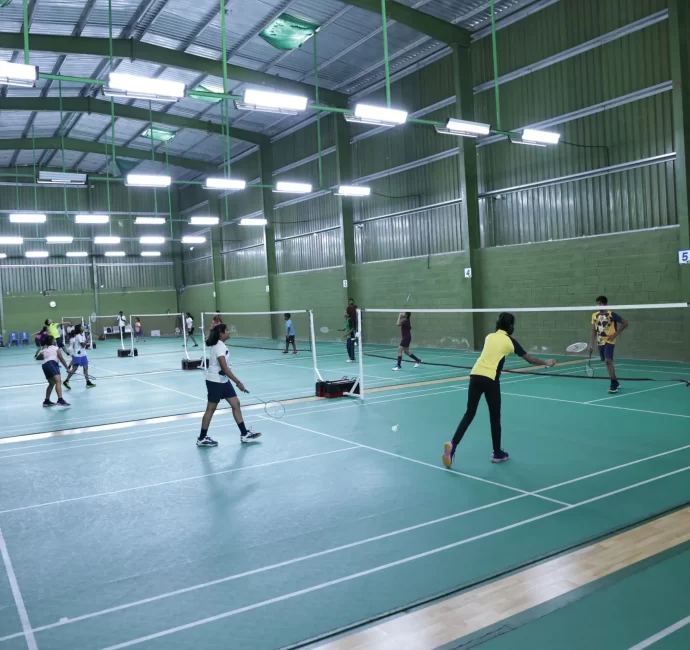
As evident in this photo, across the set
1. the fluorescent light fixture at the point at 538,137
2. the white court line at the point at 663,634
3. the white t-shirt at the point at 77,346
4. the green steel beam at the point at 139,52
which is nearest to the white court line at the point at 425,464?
the white court line at the point at 663,634

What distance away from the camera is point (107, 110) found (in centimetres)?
2997

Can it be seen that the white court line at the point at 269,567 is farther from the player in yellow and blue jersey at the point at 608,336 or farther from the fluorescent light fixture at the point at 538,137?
the fluorescent light fixture at the point at 538,137

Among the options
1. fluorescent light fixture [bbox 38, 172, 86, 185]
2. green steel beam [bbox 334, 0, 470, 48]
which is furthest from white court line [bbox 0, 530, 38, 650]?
green steel beam [bbox 334, 0, 470, 48]

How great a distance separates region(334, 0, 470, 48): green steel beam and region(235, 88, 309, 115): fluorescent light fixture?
821 centimetres

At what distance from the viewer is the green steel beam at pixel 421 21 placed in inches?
795

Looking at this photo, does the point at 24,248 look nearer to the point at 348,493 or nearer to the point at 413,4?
the point at 413,4

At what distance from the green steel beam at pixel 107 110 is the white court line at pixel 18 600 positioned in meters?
25.2

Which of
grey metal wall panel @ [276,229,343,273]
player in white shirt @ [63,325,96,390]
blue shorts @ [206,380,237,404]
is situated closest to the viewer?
blue shorts @ [206,380,237,404]

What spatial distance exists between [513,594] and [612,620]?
750 mm

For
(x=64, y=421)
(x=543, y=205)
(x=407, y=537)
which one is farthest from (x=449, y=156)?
(x=407, y=537)

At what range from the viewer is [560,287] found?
69.2ft

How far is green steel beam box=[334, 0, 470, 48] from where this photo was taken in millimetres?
20186

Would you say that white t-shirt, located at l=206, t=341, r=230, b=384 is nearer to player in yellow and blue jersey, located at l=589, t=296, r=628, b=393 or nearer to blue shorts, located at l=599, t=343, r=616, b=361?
player in yellow and blue jersey, located at l=589, t=296, r=628, b=393

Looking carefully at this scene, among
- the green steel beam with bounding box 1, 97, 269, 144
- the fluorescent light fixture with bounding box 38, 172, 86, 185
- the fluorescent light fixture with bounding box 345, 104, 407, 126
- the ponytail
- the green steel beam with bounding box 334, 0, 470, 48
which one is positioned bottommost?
the ponytail
